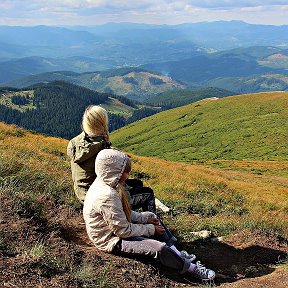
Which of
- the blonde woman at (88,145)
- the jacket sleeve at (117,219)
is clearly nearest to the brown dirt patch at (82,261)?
the jacket sleeve at (117,219)

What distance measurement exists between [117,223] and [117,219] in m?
0.07

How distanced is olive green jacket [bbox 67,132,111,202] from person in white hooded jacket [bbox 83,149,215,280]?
55.5 inches

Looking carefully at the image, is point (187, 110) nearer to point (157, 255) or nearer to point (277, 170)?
point (277, 170)

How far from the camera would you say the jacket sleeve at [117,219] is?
246 inches

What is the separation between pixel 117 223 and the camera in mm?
6309

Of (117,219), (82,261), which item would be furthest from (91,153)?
(82,261)

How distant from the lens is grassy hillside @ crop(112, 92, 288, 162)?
96.6 m

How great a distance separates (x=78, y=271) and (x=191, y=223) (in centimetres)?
547

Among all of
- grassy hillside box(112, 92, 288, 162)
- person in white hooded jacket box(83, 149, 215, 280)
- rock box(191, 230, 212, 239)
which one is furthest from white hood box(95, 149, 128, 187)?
grassy hillside box(112, 92, 288, 162)

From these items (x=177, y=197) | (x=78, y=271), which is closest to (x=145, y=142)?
(x=177, y=197)

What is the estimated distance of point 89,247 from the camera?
6852 millimetres

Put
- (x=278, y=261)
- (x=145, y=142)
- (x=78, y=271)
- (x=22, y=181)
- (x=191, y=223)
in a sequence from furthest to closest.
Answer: (x=145, y=142) → (x=191, y=223) → (x=22, y=181) → (x=278, y=261) → (x=78, y=271)

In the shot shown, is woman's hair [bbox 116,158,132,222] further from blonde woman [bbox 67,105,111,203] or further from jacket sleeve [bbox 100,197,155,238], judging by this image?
blonde woman [bbox 67,105,111,203]

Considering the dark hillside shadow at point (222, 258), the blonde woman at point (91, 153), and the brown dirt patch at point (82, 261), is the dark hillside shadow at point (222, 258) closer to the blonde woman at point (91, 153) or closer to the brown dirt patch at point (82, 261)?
the brown dirt patch at point (82, 261)
